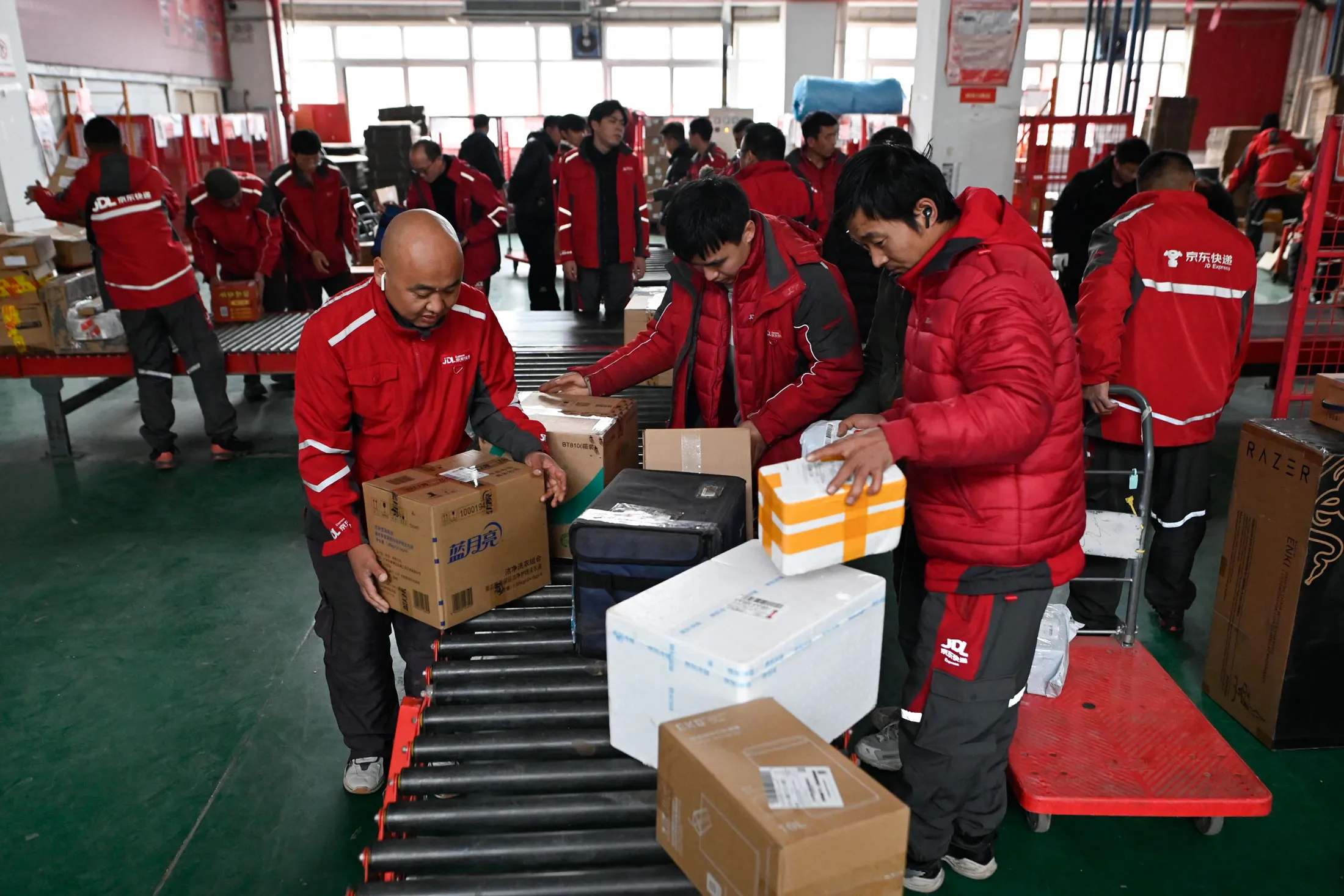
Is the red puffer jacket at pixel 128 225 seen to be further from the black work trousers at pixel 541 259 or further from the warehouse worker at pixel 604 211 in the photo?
the black work trousers at pixel 541 259

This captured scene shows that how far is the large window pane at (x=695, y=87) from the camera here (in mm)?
18562

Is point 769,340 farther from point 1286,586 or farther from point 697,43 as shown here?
point 697,43

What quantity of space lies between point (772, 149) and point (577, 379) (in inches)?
114

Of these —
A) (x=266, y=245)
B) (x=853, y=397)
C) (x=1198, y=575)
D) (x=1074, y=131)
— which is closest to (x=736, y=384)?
(x=853, y=397)

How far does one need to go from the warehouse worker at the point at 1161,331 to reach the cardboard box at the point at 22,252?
18.3 feet

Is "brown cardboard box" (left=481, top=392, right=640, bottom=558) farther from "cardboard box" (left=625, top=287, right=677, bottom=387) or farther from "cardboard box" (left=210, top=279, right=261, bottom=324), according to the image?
"cardboard box" (left=210, top=279, right=261, bottom=324)

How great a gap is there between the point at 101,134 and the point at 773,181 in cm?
357

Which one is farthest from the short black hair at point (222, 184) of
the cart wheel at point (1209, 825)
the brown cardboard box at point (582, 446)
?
the cart wheel at point (1209, 825)

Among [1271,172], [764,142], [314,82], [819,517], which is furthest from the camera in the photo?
[314,82]

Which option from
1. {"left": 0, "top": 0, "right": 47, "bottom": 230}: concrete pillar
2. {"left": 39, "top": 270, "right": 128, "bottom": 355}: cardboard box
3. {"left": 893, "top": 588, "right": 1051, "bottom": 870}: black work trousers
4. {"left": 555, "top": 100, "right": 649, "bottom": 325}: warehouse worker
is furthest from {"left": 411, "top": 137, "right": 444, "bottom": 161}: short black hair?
{"left": 893, "top": 588, "right": 1051, "bottom": 870}: black work trousers

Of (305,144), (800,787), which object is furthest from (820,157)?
(800,787)

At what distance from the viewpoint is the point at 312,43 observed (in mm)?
17797

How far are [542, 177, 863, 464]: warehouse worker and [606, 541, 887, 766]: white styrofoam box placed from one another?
89 centimetres

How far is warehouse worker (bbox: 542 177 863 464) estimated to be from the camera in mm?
2529
